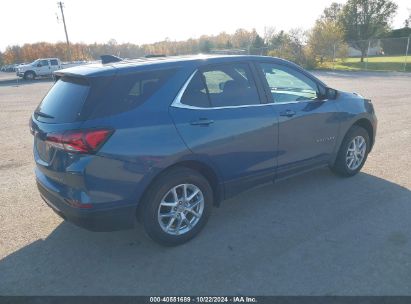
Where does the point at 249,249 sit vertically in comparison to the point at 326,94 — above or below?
below

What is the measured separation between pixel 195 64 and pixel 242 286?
213cm

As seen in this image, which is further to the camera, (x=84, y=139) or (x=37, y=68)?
(x=37, y=68)

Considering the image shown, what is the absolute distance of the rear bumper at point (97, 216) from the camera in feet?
9.88

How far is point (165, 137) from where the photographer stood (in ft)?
10.4

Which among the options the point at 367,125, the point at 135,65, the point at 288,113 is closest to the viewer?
the point at 135,65

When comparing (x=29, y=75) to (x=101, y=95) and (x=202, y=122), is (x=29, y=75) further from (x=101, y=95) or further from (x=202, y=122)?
(x=202, y=122)

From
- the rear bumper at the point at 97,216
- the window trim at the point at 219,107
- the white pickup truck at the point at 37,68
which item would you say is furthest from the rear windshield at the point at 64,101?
the white pickup truck at the point at 37,68

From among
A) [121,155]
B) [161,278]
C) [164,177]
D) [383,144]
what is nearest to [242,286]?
[161,278]

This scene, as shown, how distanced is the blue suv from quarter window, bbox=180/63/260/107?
1 cm

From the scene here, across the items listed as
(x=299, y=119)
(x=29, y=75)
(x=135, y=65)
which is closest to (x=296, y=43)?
(x=29, y=75)

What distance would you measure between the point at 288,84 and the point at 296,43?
30.3 metres

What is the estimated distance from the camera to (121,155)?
2.97 meters

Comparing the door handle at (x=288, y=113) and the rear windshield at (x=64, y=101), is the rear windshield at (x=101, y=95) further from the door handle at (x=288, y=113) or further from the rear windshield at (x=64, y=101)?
the door handle at (x=288, y=113)

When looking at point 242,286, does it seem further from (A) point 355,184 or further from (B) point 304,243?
(A) point 355,184
